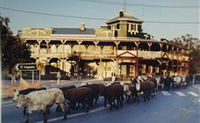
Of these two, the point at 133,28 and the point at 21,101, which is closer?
the point at 21,101

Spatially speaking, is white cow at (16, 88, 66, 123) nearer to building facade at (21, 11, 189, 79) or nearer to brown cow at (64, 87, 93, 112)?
→ brown cow at (64, 87, 93, 112)

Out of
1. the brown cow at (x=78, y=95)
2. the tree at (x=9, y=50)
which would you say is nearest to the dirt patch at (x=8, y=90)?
the tree at (x=9, y=50)

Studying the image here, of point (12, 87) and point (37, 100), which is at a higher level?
point (37, 100)

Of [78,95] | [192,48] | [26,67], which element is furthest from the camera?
[192,48]

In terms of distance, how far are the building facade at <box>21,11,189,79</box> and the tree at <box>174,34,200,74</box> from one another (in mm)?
897

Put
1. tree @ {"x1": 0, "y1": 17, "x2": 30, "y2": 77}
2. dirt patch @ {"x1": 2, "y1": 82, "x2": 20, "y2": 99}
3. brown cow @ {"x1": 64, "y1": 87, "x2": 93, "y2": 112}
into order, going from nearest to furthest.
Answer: brown cow @ {"x1": 64, "y1": 87, "x2": 93, "y2": 112}
tree @ {"x1": 0, "y1": 17, "x2": 30, "y2": 77}
dirt patch @ {"x1": 2, "y1": 82, "x2": 20, "y2": 99}

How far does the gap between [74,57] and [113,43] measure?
6539 mm

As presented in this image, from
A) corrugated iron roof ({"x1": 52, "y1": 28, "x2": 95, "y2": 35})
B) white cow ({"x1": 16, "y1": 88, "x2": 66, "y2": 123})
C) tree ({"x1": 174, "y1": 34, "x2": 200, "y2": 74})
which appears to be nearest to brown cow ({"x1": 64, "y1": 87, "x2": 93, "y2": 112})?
white cow ({"x1": 16, "y1": 88, "x2": 66, "y2": 123})

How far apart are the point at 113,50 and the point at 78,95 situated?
88.1 feet

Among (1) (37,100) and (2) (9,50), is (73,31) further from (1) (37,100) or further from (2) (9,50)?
(1) (37,100)

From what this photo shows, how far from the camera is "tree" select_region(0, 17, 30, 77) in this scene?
1462cm

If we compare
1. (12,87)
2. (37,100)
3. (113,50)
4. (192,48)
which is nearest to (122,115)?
(37,100)

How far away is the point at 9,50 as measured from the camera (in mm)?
15531

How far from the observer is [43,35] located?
36.7 metres
